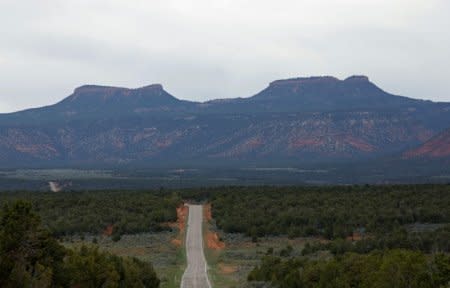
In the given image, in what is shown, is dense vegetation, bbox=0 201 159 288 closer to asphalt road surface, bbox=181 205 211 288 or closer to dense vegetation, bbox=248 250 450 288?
dense vegetation, bbox=248 250 450 288

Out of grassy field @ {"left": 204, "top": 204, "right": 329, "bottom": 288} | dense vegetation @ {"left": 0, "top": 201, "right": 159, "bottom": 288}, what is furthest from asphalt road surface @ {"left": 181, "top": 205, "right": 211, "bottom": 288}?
dense vegetation @ {"left": 0, "top": 201, "right": 159, "bottom": 288}

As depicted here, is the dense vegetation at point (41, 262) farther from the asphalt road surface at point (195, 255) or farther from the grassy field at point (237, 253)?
the grassy field at point (237, 253)

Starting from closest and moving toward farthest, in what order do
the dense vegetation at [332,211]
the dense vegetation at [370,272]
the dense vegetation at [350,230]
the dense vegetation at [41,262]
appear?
the dense vegetation at [41,262]
the dense vegetation at [370,272]
the dense vegetation at [350,230]
the dense vegetation at [332,211]

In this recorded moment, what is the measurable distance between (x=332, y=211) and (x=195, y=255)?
16.2 meters

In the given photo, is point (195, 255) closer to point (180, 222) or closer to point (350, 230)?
point (350, 230)

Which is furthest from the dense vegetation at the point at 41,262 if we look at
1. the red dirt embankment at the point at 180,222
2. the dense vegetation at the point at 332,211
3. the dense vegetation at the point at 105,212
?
the dense vegetation at the point at 332,211

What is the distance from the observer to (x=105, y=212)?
222ft

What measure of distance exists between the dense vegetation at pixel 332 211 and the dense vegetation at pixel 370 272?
66.5ft

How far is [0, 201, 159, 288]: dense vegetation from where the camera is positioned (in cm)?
2500

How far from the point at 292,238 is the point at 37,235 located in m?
32.2

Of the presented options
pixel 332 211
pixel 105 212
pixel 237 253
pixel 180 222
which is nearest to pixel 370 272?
pixel 237 253

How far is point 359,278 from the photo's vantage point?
30047 mm

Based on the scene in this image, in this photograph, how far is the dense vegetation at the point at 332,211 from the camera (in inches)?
2313

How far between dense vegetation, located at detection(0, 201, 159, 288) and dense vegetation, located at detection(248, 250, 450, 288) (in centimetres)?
690
